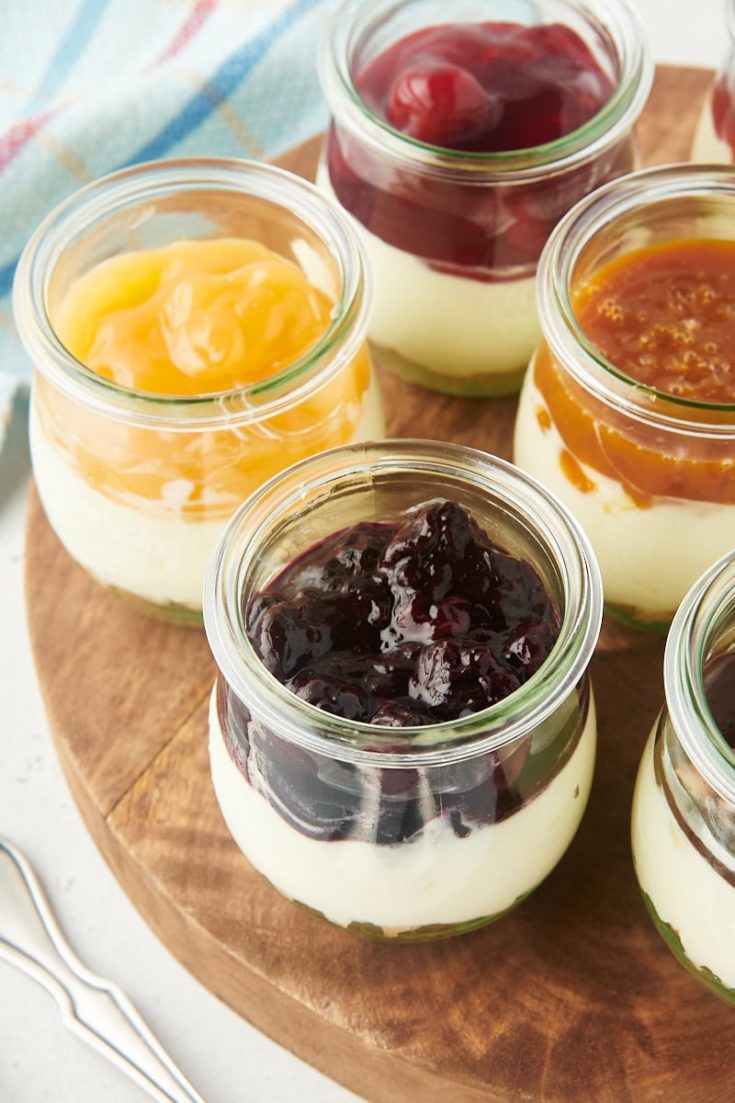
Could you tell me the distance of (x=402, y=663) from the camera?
152 cm

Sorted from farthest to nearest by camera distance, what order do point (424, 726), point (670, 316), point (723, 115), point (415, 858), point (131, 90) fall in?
point (131, 90) < point (723, 115) < point (670, 316) < point (415, 858) < point (424, 726)

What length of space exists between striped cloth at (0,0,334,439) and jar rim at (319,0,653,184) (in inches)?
27.4

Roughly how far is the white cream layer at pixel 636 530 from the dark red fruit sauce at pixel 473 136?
214 millimetres

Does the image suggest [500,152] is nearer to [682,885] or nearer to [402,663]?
[402,663]

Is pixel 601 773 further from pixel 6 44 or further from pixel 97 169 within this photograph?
pixel 6 44

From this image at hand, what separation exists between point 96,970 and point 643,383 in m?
1.08

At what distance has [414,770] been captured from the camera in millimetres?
1464

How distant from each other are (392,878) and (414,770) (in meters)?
0.17

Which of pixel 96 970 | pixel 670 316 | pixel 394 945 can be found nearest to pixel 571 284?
pixel 670 316

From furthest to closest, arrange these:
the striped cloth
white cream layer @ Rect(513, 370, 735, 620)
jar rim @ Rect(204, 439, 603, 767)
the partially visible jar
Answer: the striped cloth, the partially visible jar, white cream layer @ Rect(513, 370, 735, 620), jar rim @ Rect(204, 439, 603, 767)

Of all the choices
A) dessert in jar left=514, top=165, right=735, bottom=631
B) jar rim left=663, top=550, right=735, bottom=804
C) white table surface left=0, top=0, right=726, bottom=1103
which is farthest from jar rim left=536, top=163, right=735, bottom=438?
white table surface left=0, top=0, right=726, bottom=1103

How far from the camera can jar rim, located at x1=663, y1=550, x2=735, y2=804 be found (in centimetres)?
144

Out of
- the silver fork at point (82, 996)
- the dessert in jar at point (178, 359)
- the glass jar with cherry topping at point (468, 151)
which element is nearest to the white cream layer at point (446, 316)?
the glass jar with cherry topping at point (468, 151)

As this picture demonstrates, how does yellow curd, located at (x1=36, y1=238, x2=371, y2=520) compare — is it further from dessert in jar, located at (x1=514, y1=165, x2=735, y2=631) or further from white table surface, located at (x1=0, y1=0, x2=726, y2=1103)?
white table surface, located at (x1=0, y1=0, x2=726, y2=1103)
